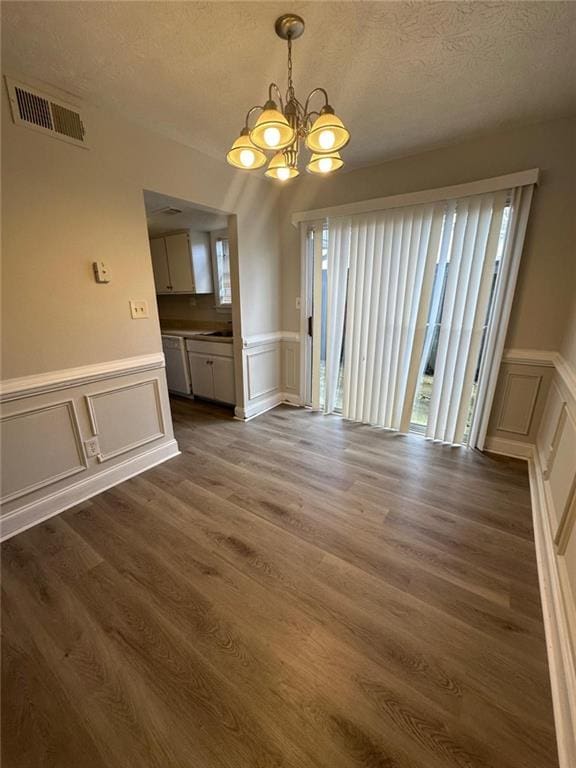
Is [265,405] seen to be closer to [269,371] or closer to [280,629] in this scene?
[269,371]

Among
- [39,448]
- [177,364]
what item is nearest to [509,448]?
[39,448]

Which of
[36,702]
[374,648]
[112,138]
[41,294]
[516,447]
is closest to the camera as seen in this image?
[36,702]

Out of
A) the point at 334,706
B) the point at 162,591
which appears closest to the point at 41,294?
the point at 162,591

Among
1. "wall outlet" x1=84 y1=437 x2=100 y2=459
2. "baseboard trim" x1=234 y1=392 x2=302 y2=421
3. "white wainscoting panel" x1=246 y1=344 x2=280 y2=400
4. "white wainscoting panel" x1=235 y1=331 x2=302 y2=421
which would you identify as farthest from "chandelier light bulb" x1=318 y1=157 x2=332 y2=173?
"baseboard trim" x1=234 y1=392 x2=302 y2=421

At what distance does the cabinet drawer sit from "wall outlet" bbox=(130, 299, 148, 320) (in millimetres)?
1201

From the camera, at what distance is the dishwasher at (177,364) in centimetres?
393

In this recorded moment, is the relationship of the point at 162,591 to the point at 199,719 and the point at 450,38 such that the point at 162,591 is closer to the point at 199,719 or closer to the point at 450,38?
the point at 199,719

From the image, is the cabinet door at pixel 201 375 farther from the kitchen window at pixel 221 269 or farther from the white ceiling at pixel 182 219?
the white ceiling at pixel 182 219

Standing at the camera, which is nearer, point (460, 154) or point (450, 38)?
point (450, 38)

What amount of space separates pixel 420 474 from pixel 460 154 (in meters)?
2.54

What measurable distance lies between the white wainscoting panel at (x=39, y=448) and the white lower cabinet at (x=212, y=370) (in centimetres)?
171

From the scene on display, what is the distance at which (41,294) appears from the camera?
1.78 m

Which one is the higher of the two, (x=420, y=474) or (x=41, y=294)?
(x=41, y=294)

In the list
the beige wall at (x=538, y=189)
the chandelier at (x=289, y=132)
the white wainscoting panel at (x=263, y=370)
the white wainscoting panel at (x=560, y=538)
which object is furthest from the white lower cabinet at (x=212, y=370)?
the white wainscoting panel at (x=560, y=538)
